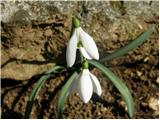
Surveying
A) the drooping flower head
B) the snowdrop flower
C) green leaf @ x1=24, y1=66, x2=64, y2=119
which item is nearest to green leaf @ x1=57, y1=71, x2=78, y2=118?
green leaf @ x1=24, y1=66, x2=64, y2=119

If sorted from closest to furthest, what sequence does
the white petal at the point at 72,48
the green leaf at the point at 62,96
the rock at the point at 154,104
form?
the white petal at the point at 72,48, the green leaf at the point at 62,96, the rock at the point at 154,104

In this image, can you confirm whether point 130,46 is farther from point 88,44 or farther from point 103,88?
point 88,44

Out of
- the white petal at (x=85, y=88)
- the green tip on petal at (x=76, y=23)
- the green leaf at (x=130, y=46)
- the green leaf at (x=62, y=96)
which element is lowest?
the green leaf at (x=62, y=96)

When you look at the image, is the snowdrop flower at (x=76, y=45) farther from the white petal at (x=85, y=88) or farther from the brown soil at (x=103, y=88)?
the brown soil at (x=103, y=88)

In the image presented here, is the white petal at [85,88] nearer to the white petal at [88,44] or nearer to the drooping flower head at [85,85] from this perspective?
the drooping flower head at [85,85]

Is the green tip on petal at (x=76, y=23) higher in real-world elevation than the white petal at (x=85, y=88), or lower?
higher

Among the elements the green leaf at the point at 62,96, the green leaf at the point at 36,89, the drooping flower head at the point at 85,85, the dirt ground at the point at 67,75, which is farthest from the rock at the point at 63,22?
the drooping flower head at the point at 85,85

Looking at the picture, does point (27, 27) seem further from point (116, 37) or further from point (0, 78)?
point (116, 37)

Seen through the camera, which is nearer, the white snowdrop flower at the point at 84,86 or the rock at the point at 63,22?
the white snowdrop flower at the point at 84,86

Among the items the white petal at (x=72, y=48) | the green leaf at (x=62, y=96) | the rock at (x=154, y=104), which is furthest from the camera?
the rock at (x=154, y=104)
